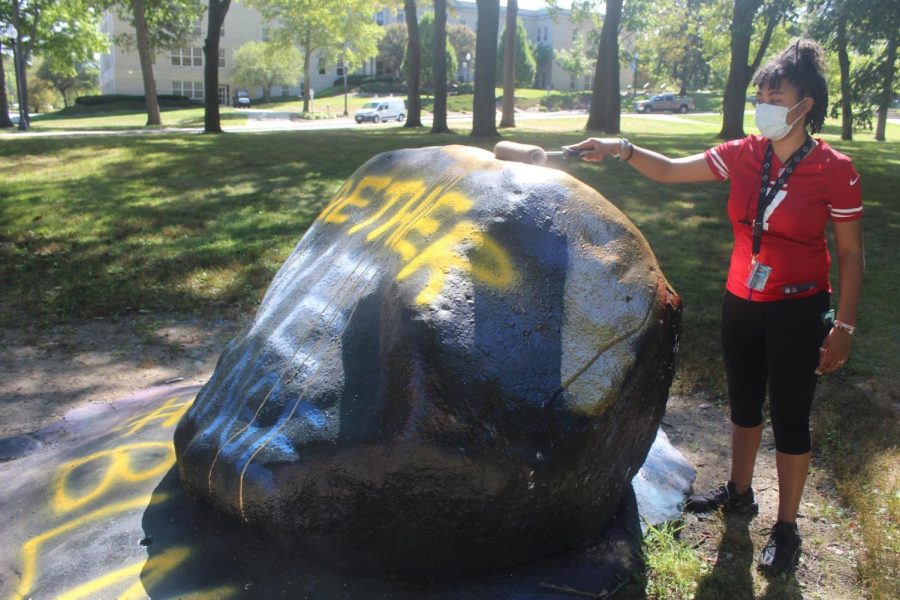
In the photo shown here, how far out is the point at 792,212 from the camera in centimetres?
Result: 269

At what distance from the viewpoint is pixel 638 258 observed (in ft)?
9.30

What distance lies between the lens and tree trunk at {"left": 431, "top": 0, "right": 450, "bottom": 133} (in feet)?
60.5

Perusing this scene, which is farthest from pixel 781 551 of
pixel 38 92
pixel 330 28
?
pixel 38 92

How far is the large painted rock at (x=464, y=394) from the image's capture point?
2473mm

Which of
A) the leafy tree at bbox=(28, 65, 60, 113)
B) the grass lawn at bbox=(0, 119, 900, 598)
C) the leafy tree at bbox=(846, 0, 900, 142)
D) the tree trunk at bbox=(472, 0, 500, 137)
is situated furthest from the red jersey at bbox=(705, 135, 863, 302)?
the leafy tree at bbox=(28, 65, 60, 113)

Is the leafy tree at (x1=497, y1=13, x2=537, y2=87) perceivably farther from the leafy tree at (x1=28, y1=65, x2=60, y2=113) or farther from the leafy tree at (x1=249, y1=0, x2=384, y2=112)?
the leafy tree at (x1=28, y1=65, x2=60, y2=113)

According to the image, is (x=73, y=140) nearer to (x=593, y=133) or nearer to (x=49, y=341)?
(x=49, y=341)

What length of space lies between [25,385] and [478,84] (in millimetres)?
12311

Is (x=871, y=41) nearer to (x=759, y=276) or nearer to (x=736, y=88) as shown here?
(x=736, y=88)

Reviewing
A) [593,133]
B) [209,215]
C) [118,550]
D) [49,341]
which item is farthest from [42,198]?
[593,133]

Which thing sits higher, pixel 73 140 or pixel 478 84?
pixel 478 84

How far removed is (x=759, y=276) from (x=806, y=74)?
741 millimetres

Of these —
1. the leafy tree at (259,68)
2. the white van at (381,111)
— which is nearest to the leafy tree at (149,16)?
the white van at (381,111)

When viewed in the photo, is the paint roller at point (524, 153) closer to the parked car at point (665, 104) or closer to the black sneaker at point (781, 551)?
the black sneaker at point (781, 551)
